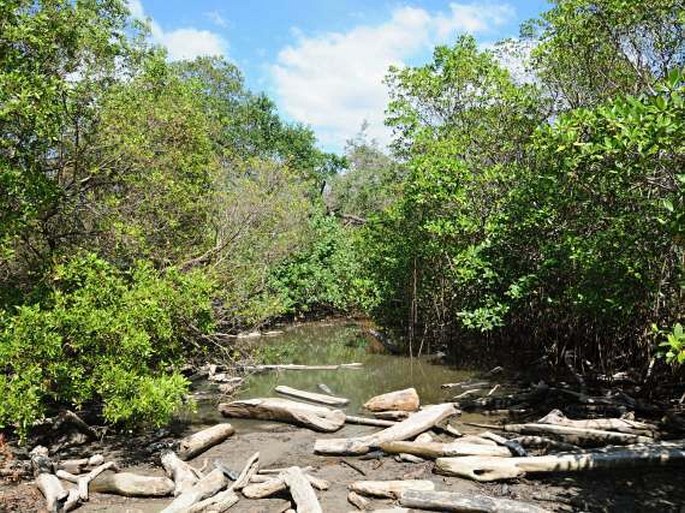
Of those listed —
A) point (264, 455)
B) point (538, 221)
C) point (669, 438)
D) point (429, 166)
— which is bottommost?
point (264, 455)

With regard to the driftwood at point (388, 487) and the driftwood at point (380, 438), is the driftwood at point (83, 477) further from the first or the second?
the driftwood at point (388, 487)

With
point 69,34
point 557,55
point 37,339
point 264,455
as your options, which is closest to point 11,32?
point 69,34

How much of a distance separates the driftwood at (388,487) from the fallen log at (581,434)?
8.54ft

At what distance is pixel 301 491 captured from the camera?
762cm

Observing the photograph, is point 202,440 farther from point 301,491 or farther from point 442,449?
point 442,449

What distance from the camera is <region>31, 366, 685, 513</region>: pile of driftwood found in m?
7.46

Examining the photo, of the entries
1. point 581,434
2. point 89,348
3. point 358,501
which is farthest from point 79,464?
point 581,434

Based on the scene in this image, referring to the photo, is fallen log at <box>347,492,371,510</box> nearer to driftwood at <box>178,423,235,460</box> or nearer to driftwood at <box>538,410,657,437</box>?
driftwood at <box>178,423,235,460</box>

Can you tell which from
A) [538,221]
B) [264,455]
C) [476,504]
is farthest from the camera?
[538,221]

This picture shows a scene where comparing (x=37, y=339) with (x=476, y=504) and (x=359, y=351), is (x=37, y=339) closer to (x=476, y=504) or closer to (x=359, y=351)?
(x=476, y=504)

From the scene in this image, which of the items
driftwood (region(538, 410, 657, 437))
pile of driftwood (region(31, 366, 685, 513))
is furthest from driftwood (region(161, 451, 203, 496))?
driftwood (region(538, 410, 657, 437))

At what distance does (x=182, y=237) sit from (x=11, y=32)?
605 cm

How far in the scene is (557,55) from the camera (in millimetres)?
13148

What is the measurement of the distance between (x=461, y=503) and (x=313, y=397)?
634 cm
